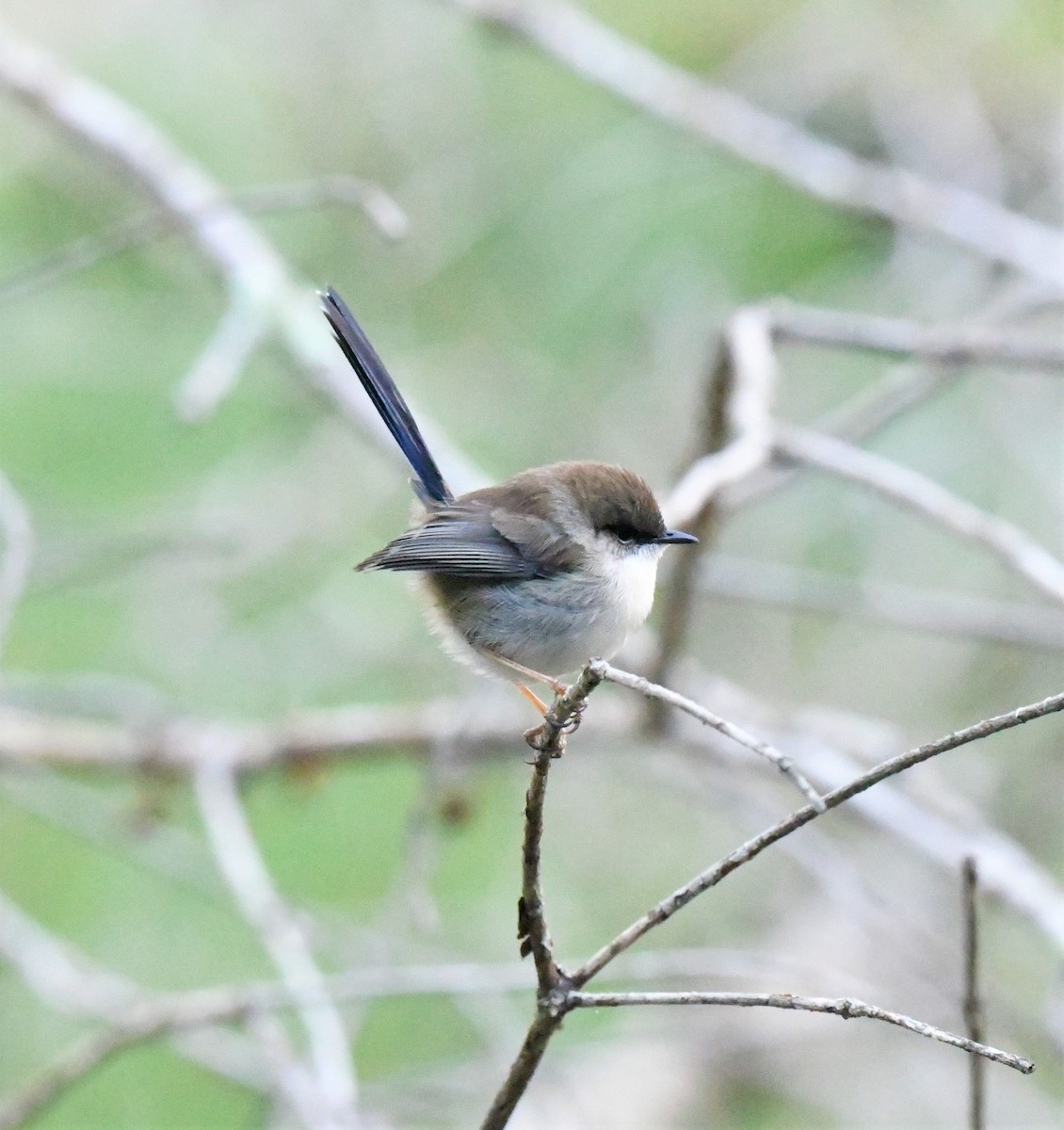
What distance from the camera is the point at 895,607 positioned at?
186 inches

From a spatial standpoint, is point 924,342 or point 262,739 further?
point 262,739

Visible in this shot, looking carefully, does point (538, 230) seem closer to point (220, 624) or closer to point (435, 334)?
point (435, 334)

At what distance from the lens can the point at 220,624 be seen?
6750 millimetres

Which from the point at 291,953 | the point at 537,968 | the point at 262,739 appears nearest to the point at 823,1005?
the point at 537,968

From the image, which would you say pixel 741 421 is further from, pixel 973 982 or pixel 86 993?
pixel 86 993

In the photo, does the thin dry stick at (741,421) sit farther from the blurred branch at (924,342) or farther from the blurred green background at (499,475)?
the blurred green background at (499,475)

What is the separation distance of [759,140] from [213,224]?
220cm

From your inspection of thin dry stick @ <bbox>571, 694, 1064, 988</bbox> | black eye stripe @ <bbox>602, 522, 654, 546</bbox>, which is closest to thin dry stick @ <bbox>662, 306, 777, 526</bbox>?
black eye stripe @ <bbox>602, 522, 654, 546</bbox>

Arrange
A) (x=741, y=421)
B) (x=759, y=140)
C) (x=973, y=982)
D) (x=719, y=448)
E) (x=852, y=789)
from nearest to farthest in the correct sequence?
(x=852, y=789) < (x=973, y=982) < (x=741, y=421) < (x=719, y=448) < (x=759, y=140)

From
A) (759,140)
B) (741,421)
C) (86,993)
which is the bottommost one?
(86,993)

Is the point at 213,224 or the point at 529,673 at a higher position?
the point at 213,224

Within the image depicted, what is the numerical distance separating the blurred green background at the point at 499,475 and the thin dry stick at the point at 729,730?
2.50 metres

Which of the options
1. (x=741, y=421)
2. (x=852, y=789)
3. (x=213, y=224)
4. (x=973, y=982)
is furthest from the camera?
(x=213, y=224)

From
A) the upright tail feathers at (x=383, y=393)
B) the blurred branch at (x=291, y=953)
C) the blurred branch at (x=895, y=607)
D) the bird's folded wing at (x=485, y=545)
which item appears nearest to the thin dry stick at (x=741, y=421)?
the bird's folded wing at (x=485, y=545)
